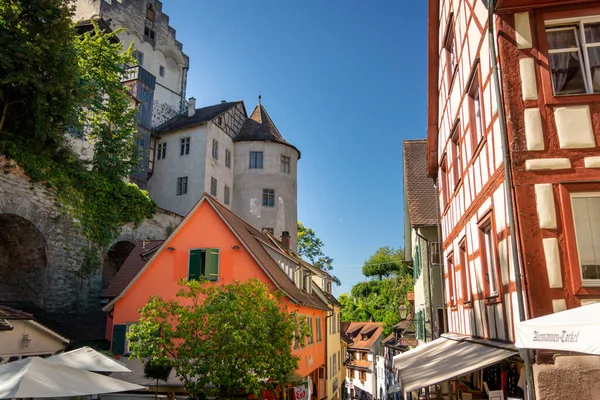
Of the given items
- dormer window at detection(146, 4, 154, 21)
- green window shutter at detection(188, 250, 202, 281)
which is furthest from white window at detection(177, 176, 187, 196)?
dormer window at detection(146, 4, 154, 21)

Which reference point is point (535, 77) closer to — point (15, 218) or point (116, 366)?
point (116, 366)

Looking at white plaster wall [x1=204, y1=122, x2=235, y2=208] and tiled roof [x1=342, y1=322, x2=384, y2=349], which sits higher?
white plaster wall [x1=204, y1=122, x2=235, y2=208]

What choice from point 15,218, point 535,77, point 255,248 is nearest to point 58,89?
point 15,218

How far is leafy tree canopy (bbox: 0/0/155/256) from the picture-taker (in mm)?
17547

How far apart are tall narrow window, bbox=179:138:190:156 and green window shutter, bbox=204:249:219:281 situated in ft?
64.5

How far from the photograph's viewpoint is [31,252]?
65.8 feet

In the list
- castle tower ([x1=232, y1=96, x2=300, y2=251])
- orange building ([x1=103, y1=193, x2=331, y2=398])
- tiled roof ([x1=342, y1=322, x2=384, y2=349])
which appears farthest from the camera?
tiled roof ([x1=342, y1=322, x2=384, y2=349])

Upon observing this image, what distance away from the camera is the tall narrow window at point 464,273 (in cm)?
1027

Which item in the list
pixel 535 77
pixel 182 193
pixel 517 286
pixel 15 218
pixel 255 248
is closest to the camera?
pixel 517 286

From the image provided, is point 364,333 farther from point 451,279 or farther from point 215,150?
point 451,279

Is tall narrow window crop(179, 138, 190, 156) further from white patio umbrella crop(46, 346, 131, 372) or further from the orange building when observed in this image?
white patio umbrella crop(46, 346, 131, 372)

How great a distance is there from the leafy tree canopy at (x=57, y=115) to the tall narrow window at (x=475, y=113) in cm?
1499

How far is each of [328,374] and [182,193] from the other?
651 inches

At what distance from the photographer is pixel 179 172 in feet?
115
